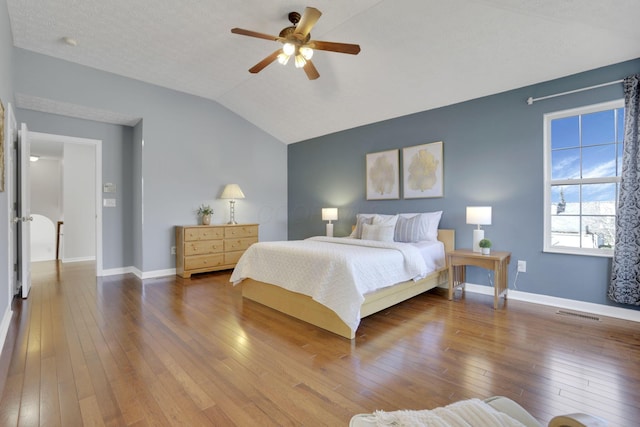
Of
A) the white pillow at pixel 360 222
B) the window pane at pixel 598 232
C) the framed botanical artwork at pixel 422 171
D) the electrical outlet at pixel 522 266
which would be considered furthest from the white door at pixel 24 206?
the window pane at pixel 598 232

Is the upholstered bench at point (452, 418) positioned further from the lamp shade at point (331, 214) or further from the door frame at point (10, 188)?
the lamp shade at point (331, 214)

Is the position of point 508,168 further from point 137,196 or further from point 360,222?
point 137,196

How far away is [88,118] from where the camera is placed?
4668 mm

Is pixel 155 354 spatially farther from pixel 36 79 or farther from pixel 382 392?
pixel 36 79

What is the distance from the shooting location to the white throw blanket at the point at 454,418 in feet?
2.78

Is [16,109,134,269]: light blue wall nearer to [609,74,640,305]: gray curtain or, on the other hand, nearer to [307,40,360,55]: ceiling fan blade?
[307,40,360,55]: ceiling fan blade

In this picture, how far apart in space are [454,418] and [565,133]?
3707 mm

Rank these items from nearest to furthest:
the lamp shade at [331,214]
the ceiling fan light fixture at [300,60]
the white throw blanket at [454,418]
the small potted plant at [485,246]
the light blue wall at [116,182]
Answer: the white throw blanket at [454,418] < the ceiling fan light fixture at [300,60] < the small potted plant at [485,246] < the light blue wall at [116,182] < the lamp shade at [331,214]

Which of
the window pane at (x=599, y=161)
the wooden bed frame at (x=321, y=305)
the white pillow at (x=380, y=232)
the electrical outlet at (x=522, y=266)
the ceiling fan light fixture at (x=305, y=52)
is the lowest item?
the wooden bed frame at (x=321, y=305)

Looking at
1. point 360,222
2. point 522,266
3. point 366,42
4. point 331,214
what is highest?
point 366,42

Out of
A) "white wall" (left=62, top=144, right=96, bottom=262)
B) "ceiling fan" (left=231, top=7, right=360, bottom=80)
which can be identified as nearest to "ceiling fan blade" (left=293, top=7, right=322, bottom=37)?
"ceiling fan" (left=231, top=7, right=360, bottom=80)

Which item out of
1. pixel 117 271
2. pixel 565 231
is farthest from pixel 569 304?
pixel 117 271

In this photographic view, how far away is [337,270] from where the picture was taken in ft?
8.52

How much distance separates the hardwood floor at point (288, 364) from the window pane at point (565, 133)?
181 centimetres
